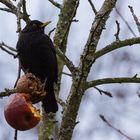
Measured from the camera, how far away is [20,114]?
1.93 meters

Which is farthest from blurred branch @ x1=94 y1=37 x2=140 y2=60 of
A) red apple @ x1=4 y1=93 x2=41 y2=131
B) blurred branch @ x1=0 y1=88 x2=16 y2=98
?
red apple @ x1=4 y1=93 x2=41 y2=131

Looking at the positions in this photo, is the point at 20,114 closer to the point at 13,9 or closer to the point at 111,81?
the point at 111,81

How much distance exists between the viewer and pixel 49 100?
3.18m

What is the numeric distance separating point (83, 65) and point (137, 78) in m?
0.52

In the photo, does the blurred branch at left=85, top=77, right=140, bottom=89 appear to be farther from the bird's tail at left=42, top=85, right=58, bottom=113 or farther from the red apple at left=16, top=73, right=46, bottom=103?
the red apple at left=16, top=73, right=46, bottom=103

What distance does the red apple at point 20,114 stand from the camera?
1928 millimetres

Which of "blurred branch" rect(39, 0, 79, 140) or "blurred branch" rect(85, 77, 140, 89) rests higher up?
"blurred branch" rect(39, 0, 79, 140)

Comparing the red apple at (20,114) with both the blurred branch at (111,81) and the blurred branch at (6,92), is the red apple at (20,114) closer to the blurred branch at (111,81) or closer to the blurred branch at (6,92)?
the blurred branch at (6,92)

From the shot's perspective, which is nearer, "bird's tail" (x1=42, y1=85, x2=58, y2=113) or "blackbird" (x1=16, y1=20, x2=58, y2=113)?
"bird's tail" (x1=42, y1=85, x2=58, y2=113)

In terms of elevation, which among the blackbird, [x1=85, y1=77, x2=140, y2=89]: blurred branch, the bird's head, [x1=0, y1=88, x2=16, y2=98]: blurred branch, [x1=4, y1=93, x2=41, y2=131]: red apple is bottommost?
[x1=4, y1=93, x2=41, y2=131]: red apple

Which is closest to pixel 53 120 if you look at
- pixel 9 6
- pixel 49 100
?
pixel 49 100

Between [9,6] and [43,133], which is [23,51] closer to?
[9,6]

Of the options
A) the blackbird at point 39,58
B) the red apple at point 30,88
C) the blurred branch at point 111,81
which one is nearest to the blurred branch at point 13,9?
the blackbird at point 39,58

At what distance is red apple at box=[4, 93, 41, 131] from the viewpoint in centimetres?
193
